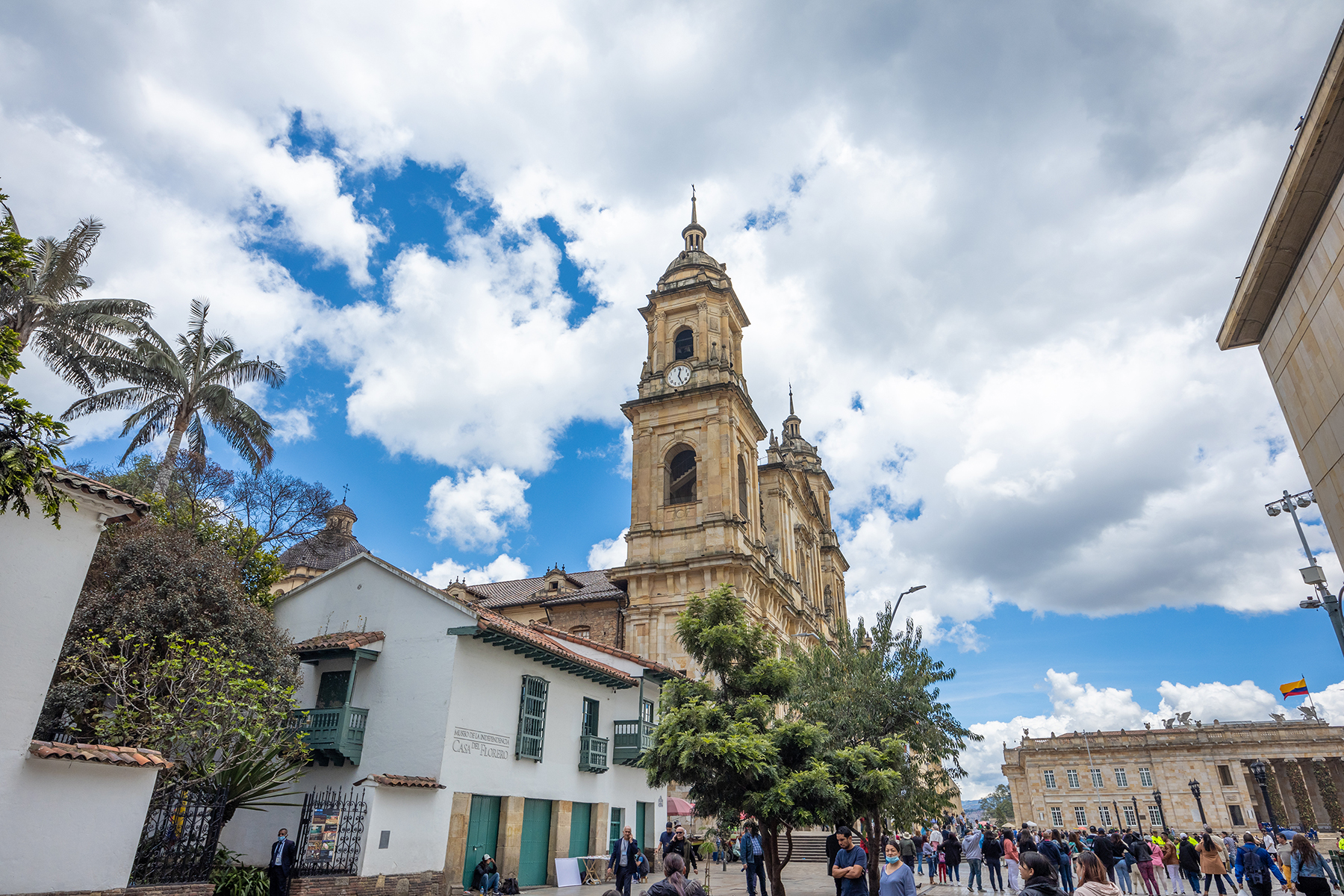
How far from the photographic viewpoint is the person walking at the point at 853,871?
8.75 meters

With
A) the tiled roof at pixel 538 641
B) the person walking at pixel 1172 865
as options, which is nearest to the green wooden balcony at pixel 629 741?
the tiled roof at pixel 538 641

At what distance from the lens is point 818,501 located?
63.4 m

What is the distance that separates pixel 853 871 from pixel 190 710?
1235 centimetres

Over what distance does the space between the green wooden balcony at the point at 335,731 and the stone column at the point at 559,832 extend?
5475 mm

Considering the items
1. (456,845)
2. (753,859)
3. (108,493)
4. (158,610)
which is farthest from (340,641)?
(753,859)

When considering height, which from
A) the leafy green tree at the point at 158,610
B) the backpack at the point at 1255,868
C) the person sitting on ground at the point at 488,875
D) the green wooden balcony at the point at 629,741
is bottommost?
the person sitting on ground at the point at 488,875

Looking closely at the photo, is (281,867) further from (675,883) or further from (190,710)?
(675,883)

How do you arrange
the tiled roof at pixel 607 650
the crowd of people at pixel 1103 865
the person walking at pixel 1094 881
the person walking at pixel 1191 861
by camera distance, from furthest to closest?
the tiled roof at pixel 607 650, the person walking at pixel 1191 861, the crowd of people at pixel 1103 865, the person walking at pixel 1094 881

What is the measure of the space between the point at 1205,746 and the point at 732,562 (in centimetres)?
4820

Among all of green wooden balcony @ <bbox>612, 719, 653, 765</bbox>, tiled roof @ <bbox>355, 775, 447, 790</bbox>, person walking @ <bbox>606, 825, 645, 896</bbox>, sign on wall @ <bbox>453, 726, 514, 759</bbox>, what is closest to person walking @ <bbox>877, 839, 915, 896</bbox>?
person walking @ <bbox>606, 825, 645, 896</bbox>

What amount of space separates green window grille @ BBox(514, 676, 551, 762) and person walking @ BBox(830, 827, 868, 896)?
1198cm

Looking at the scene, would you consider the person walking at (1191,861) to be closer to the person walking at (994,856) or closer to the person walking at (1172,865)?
the person walking at (1172,865)

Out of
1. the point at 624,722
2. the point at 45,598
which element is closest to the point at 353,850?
the point at 45,598

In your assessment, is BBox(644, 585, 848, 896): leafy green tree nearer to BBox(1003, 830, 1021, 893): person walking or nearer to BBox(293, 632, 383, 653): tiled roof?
BBox(293, 632, 383, 653): tiled roof
